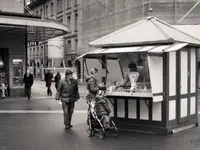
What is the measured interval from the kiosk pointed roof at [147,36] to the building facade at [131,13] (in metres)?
15.9

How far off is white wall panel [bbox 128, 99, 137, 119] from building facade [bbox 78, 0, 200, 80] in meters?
17.3

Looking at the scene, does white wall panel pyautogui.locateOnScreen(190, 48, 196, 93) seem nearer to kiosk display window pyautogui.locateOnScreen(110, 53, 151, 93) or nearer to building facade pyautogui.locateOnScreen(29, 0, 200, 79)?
kiosk display window pyautogui.locateOnScreen(110, 53, 151, 93)

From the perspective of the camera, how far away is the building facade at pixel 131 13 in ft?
97.7

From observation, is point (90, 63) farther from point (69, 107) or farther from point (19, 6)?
point (19, 6)

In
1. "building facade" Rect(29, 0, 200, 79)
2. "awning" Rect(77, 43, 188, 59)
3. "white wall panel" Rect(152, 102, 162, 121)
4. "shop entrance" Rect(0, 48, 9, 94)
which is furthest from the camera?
"building facade" Rect(29, 0, 200, 79)

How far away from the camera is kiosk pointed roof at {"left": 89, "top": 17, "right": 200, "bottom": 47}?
9148mm

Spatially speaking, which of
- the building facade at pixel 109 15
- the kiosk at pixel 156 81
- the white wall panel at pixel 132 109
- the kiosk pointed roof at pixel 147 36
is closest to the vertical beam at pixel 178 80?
the kiosk at pixel 156 81

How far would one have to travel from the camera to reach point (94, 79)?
9.30m

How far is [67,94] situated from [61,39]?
1826 inches

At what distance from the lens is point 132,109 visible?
9.41m

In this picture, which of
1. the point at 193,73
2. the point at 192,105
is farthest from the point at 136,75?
the point at 192,105

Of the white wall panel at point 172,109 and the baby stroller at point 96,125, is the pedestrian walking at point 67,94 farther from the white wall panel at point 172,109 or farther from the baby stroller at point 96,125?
the white wall panel at point 172,109

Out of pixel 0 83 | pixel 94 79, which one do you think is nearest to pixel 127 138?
pixel 94 79

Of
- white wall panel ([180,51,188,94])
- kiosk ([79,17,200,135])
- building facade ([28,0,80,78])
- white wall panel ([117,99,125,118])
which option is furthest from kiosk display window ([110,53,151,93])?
building facade ([28,0,80,78])
